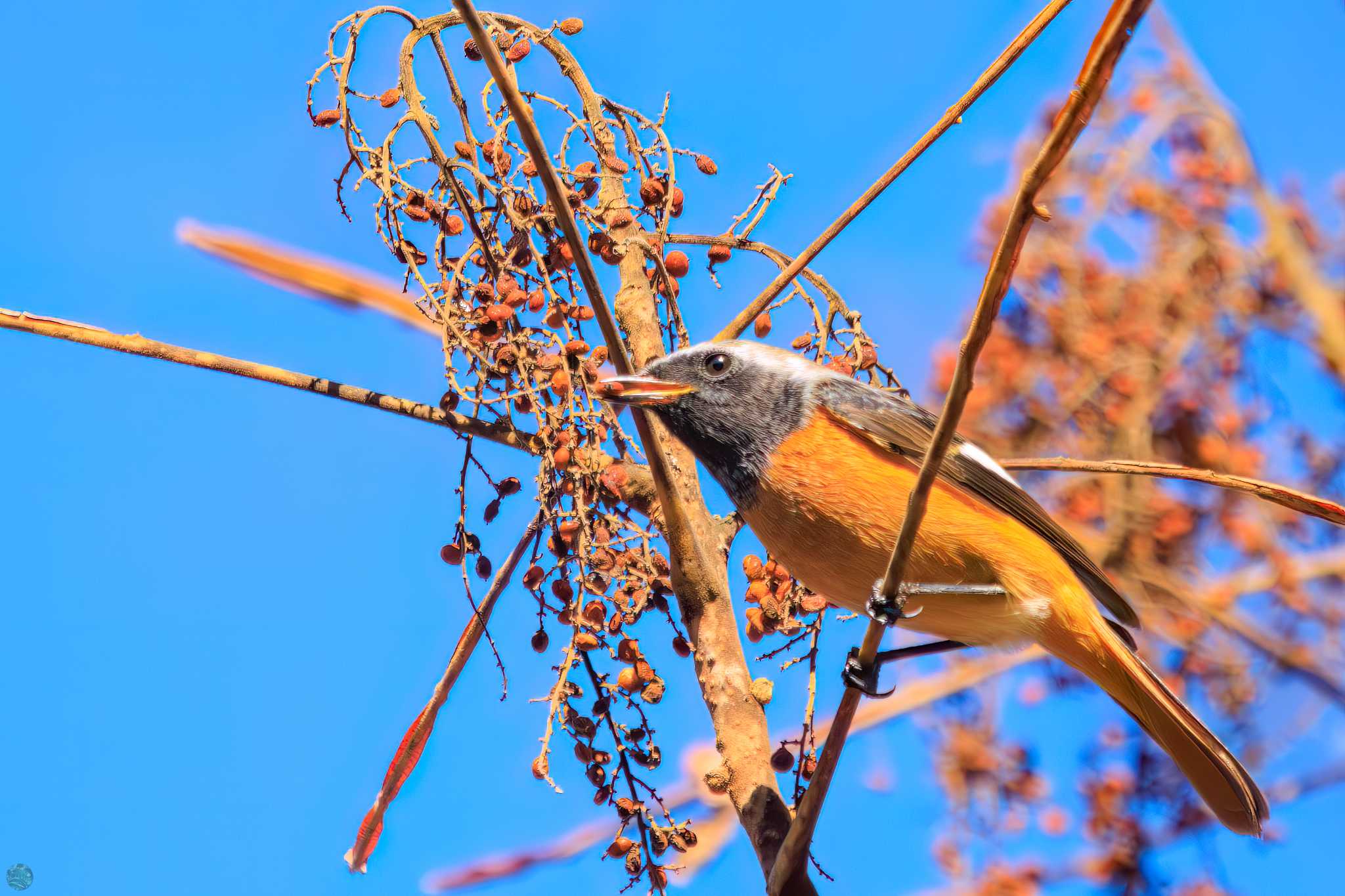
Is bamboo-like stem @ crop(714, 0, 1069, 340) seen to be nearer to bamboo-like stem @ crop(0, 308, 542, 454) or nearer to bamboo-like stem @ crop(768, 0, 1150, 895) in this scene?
bamboo-like stem @ crop(768, 0, 1150, 895)

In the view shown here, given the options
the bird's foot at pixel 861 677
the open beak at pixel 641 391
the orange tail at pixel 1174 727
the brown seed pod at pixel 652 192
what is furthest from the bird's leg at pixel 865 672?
the brown seed pod at pixel 652 192

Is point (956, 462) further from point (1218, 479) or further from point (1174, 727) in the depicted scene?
point (1174, 727)

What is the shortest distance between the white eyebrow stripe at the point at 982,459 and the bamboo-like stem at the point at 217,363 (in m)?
1.35

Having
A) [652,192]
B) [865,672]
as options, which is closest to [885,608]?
[865,672]

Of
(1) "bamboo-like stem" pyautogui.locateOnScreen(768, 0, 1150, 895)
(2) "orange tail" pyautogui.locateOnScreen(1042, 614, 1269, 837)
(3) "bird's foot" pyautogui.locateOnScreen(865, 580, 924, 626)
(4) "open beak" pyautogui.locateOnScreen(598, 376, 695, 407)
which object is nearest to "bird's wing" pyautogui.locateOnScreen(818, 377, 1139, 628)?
(2) "orange tail" pyautogui.locateOnScreen(1042, 614, 1269, 837)

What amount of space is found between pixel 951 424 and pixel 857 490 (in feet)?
3.52

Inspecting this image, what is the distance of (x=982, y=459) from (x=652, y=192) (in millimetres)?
1253

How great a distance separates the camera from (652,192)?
301cm

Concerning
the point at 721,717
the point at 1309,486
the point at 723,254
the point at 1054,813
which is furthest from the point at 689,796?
the point at 1309,486

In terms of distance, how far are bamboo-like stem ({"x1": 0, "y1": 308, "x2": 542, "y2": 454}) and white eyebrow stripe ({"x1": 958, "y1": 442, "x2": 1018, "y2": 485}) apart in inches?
53.3

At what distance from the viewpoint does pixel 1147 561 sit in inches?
193

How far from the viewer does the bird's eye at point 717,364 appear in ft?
10.5

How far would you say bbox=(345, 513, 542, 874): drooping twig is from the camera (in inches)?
104

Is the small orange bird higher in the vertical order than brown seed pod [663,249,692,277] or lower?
lower
